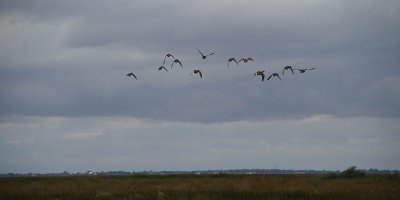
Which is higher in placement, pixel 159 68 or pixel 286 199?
pixel 159 68

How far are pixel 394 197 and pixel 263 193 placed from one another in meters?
6.35

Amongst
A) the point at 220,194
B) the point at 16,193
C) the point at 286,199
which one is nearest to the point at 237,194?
the point at 220,194

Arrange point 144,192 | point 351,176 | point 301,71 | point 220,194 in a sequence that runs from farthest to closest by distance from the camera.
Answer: point 351,176, point 144,192, point 220,194, point 301,71

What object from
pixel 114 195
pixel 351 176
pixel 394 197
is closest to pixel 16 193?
pixel 114 195

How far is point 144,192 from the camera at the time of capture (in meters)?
29.0

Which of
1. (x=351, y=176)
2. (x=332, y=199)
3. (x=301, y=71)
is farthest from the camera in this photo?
(x=351, y=176)

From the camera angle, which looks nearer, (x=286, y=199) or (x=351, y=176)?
(x=286, y=199)

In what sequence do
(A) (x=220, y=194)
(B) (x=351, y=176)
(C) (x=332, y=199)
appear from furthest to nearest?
(B) (x=351, y=176)
(A) (x=220, y=194)
(C) (x=332, y=199)

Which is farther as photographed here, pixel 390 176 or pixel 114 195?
pixel 390 176

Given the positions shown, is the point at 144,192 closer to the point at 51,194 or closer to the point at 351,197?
the point at 51,194

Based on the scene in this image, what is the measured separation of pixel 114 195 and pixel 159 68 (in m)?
10.2

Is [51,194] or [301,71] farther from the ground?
[301,71]

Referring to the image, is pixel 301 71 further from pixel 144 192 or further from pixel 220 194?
pixel 144 192

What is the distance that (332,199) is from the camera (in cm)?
2450
